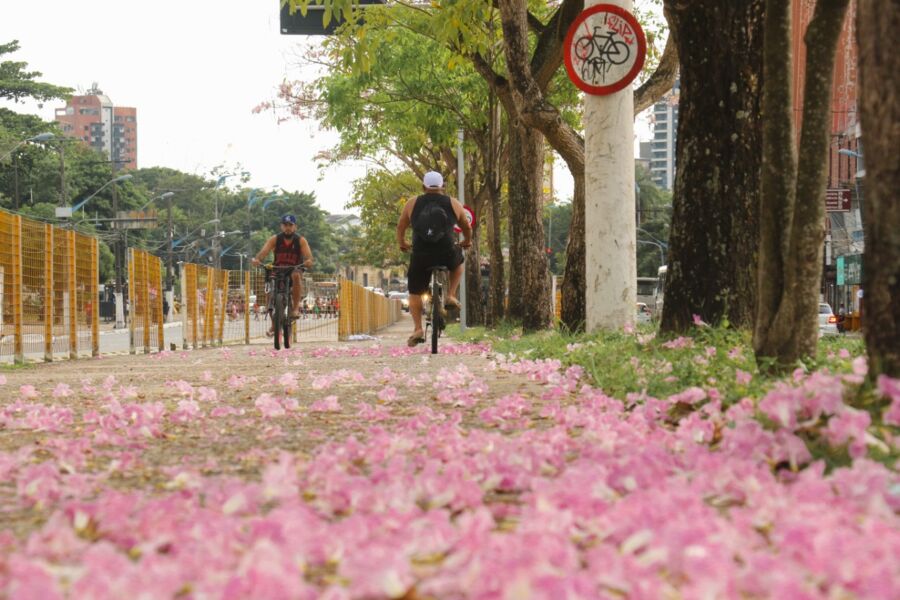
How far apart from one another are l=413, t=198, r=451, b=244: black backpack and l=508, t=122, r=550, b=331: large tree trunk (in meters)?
5.52

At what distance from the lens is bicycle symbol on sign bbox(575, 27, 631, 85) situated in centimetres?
1068

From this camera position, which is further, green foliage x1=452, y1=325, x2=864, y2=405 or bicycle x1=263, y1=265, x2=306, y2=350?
bicycle x1=263, y1=265, x2=306, y2=350

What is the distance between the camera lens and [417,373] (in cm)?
906

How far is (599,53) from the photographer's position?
10.8m

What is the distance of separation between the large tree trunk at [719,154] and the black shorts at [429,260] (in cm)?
442

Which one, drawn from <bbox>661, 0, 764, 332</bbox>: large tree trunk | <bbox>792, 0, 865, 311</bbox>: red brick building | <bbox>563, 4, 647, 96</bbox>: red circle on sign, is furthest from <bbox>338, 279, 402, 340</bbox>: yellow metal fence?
<bbox>792, 0, 865, 311</bbox>: red brick building

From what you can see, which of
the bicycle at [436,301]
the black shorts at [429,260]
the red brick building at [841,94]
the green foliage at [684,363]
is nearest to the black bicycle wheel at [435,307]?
the bicycle at [436,301]

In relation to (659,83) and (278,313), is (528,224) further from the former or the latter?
(278,313)

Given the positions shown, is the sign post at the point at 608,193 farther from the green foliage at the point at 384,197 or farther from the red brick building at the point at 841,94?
the green foliage at the point at 384,197

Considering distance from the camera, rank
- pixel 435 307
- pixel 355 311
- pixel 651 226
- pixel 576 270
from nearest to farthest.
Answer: pixel 435 307 → pixel 576 270 → pixel 355 311 → pixel 651 226

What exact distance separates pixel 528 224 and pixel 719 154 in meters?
9.93

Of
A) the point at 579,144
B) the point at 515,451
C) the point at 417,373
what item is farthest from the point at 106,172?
the point at 515,451

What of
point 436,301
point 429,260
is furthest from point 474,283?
point 429,260

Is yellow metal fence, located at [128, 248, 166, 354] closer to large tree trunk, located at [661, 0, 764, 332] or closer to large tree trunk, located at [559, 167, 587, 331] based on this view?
large tree trunk, located at [559, 167, 587, 331]
